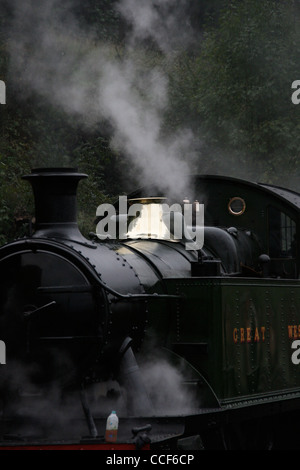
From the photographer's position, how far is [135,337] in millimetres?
→ 7082

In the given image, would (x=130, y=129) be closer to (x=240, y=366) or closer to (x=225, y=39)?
(x=240, y=366)

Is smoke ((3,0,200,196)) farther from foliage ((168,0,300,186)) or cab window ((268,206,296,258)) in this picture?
foliage ((168,0,300,186))

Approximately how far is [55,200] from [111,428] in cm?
185

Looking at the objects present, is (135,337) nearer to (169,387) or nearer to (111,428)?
→ (169,387)

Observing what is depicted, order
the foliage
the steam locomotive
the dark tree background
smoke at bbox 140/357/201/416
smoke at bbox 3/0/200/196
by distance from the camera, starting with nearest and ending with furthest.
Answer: the steam locomotive < smoke at bbox 140/357/201/416 < smoke at bbox 3/0/200/196 < the dark tree background < the foliage

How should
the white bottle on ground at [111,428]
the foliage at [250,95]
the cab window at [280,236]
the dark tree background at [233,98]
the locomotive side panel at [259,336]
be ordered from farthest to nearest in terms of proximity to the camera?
the foliage at [250,95] < the dark tree background at [233,98] < the cab window at [280,236] < the locomotive side panel at [259,336] < the white bottle on ground at [111,428]

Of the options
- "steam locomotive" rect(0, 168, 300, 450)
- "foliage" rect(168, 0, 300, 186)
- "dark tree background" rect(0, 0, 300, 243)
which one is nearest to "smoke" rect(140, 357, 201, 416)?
"steam locomotive" rect(0, 168, 300, 450)

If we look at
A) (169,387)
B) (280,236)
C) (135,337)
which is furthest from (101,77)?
(169,387)

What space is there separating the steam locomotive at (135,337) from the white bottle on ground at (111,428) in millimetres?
74

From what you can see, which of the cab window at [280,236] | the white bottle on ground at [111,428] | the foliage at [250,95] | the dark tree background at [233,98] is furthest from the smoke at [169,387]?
the foliage at [250,95]

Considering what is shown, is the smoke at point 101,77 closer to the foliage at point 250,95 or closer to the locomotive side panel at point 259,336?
the locomotive side panel at point 259,336

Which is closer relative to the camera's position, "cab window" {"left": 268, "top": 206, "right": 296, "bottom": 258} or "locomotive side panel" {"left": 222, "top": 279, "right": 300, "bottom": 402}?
"locomotive side panel" {"left": 222, "top": 279, "right": 300, "bottom": 402}

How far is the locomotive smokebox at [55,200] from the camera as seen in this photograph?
6.92 meters

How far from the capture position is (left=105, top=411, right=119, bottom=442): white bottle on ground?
6.26 meters
